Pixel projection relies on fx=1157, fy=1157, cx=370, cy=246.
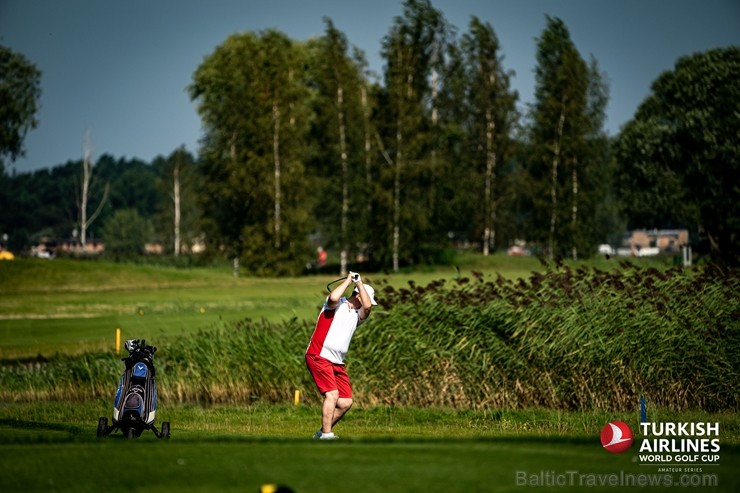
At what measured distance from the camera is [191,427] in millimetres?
18812

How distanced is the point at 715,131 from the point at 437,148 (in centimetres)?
2225

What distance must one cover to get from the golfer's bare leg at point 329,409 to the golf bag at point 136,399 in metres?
1.93

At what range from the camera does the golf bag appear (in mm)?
14070

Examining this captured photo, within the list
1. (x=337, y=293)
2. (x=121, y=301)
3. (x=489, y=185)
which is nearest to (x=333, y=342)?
(x=337, y=293)

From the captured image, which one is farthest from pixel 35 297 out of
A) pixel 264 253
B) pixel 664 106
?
pixel 664 106

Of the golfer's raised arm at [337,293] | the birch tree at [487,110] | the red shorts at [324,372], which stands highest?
the birch tree at [487,110]

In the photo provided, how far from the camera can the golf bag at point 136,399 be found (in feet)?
46.2

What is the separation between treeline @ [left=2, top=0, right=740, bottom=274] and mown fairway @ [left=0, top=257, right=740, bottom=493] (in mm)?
31608

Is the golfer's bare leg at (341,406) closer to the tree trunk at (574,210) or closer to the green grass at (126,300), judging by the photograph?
the green grass at (126,300)

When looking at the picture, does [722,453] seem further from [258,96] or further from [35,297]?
[258,96]

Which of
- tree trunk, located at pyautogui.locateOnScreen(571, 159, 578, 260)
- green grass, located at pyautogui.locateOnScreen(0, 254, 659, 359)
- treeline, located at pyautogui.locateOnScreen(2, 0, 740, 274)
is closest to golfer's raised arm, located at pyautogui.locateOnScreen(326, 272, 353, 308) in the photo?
green grass, located at pyautogui.locateOnScreen(0, 254, 659, 359)

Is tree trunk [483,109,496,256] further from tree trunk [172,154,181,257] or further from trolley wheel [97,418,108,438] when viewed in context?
trolley wheel [97,418,108,438]

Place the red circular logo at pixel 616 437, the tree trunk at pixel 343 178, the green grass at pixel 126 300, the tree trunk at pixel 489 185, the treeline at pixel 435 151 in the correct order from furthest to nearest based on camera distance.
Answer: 1. the tree trunk at pixel 489 185
2. the tree trunk at pixel 343 178
3. the treeline at pixel 435 151
4. the green grass at pixel 126 300
5. the red circular logo at pixel 616 437

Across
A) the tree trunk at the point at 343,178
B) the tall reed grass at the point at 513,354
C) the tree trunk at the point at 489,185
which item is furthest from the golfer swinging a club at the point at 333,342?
the tree trunk at the point at 489,185
